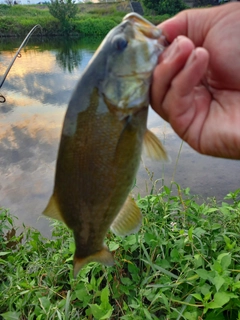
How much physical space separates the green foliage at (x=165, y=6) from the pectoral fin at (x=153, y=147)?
37.3 m

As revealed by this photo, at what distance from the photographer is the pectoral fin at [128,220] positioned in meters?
1.59

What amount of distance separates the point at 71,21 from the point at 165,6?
11.0 m

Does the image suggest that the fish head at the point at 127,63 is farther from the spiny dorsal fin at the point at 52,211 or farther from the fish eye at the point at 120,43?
the spiny dorsal fin at the point at 52,211

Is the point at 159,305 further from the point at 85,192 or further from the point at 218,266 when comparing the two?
the point at 85,192

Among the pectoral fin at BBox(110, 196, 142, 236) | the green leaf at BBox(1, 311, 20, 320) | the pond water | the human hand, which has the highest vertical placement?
the human hand

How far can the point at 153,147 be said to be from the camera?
1519 millimetres

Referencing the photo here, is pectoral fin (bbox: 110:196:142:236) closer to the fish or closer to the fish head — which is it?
the fish

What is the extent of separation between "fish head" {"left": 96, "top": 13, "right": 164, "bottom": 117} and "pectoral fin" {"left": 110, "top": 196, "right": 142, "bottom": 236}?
19.9 inches

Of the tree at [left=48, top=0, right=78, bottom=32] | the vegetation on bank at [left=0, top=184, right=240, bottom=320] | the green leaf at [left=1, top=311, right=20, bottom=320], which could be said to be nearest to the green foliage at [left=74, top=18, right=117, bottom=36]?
the tree at [left=48, top=0, right=78, bottom=32]

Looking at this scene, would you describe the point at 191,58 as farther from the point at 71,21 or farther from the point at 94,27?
the point at 71,21

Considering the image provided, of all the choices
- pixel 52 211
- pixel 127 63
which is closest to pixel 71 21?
pixel 127 63

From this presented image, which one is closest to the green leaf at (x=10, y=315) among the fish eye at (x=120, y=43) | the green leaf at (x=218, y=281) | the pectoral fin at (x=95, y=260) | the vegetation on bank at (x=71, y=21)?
the pectoral fin at (x=95, y=260)

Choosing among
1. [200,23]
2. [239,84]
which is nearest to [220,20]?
[200,23]

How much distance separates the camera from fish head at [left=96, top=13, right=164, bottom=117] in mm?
1370
